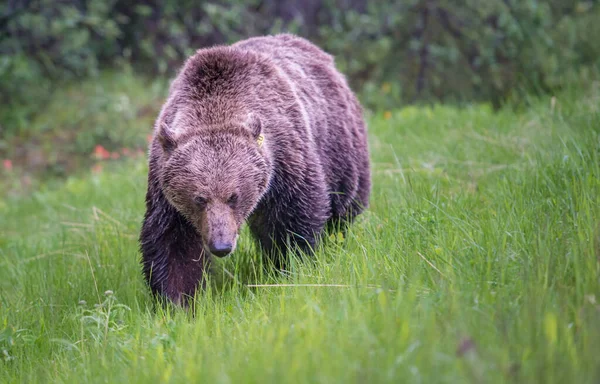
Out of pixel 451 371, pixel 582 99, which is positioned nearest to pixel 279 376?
pixel 451 371

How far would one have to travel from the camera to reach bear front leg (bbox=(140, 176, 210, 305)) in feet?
15.5

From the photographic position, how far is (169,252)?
475 cm

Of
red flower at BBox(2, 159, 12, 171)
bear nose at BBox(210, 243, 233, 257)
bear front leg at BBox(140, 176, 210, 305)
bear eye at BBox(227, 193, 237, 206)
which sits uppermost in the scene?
bear eye at BBox(227, 193, 237, 206)

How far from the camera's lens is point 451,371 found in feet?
8.10

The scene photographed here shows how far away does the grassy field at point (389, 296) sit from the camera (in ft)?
8.73

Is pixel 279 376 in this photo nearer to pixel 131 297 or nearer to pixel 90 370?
pixel 90 370

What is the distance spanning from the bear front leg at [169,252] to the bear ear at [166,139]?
316mm

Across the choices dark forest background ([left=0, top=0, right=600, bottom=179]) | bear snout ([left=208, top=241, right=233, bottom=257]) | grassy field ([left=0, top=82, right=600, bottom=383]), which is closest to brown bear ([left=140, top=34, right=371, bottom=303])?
bear snout ([left=208, top=241, right=233, bottom=257])

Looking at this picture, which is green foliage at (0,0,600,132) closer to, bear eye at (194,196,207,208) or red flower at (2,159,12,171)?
red flower at (2,159,12,171)

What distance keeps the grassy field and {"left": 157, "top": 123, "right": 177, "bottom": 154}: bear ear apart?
932mm

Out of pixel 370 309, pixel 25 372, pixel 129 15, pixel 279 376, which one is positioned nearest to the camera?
pixel 279 376

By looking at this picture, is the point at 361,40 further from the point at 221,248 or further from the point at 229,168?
the point at 221,248

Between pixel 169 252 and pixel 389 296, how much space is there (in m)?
1.95

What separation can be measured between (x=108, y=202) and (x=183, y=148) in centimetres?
333
